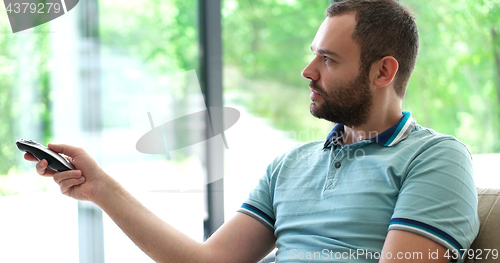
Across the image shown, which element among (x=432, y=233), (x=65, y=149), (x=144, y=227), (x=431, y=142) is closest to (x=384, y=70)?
(x=431, y=142)

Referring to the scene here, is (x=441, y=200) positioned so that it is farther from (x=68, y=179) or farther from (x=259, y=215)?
(x=68, y=179)

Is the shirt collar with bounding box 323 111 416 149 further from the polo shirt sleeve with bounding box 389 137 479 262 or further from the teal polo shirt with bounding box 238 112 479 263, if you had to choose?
the polo shirt sleeve with bounding box 389 137 479 262

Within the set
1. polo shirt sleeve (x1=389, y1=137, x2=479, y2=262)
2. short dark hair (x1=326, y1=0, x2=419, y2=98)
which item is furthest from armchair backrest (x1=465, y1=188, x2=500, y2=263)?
short dark hair (x1=326, y1=0, x2=419, y2=98)

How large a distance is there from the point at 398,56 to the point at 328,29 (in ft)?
0.76

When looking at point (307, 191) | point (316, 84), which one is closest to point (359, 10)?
point (316, 84)

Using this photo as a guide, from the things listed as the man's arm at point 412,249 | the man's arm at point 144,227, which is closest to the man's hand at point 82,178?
the man's arm at point 144,227

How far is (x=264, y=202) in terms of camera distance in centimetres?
129

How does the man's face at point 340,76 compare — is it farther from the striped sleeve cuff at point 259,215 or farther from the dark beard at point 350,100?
the striped sleeve cuff at point 259,215

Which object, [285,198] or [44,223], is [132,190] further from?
[285,198]

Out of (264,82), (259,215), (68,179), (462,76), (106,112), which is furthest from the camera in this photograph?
(264,82)

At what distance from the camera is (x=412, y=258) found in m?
0.90

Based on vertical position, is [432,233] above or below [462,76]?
below

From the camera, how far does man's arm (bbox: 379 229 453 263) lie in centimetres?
89

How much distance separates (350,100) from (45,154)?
2.89ft
